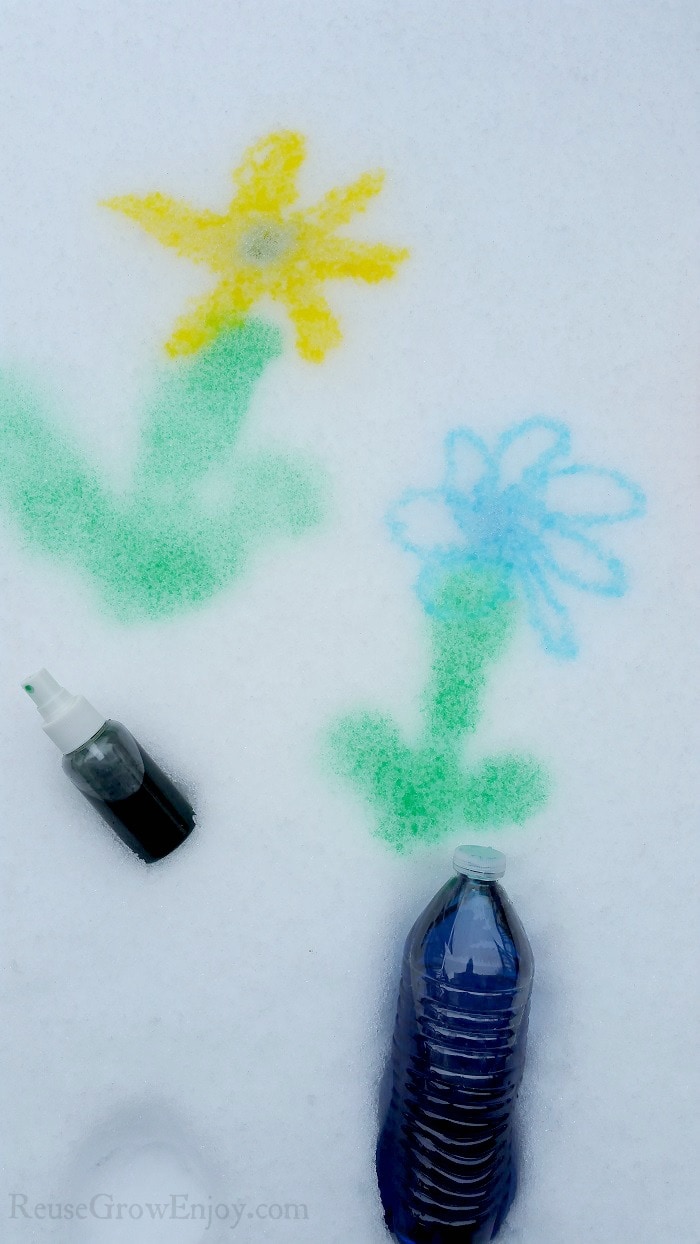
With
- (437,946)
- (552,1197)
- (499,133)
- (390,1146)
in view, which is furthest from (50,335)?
(552,1197)

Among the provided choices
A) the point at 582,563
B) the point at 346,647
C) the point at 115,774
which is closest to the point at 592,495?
the point at 582,563

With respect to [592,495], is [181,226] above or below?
above

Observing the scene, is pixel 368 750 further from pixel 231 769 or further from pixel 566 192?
pixel 566 192

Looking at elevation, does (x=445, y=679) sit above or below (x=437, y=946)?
above

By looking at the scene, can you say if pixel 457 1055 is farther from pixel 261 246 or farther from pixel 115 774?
pixel 261 246

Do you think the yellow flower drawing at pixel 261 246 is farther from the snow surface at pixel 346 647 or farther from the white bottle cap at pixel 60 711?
the white bottle cap at pixel 60 711

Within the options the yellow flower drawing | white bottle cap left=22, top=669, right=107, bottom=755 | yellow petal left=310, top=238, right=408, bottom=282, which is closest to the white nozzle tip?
white bottle cap left=22, top=669, right=107, bottom=755

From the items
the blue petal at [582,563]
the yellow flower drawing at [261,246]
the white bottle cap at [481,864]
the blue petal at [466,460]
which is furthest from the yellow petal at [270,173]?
the white bottle cap at [481,864]
